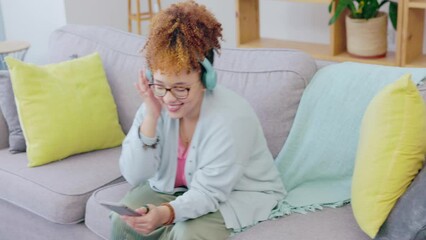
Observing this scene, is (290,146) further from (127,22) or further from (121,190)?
(127,22)

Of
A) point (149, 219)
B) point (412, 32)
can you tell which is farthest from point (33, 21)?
point (149, 219)

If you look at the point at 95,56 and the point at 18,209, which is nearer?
the point at 18,209

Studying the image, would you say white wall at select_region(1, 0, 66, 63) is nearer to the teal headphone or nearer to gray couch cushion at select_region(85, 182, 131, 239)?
gray couch cushion at select_region(85, 182, 131, 239)

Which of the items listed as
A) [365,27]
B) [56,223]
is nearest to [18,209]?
[56,223]

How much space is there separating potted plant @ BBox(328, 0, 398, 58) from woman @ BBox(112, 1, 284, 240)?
60.4 inches

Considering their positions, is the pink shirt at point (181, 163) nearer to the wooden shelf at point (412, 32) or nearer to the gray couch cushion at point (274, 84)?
the gray couch cushion at point (274, 84)

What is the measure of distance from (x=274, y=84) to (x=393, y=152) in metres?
0.59

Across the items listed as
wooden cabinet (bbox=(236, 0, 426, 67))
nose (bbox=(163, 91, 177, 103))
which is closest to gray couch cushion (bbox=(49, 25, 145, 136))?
nose (bbox=(163, 91, 177, 103))

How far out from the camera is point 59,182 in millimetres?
2139

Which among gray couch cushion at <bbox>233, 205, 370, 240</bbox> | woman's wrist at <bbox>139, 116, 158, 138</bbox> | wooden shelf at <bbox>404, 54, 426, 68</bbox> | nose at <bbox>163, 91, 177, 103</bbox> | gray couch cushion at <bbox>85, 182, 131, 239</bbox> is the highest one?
nose at <bbox>163, 91, 177, 103</bbox>

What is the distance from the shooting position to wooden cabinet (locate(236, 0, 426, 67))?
3.09 metres

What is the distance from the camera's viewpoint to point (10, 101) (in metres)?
2.42

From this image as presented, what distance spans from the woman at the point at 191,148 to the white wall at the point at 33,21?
7.78 feet

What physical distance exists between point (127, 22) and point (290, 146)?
2743mm
